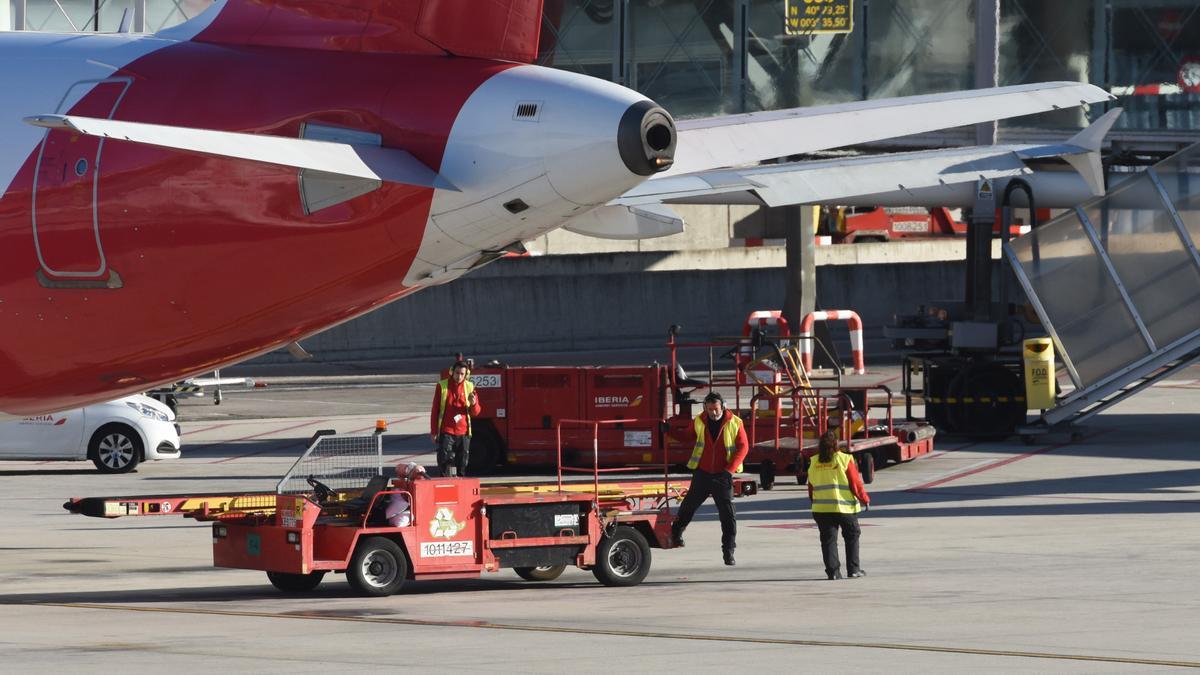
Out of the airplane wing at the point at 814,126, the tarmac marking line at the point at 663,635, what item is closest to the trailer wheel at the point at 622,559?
the tarmac marking line at the point at 663,635

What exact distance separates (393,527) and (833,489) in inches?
180

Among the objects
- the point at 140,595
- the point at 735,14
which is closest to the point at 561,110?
the point at 140,595

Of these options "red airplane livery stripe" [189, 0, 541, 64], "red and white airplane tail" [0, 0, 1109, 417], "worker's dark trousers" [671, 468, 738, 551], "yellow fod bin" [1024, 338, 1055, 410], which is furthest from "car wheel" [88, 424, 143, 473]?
"red airplane livery stripe" [189, 0, 541, 64]

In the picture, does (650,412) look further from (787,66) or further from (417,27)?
(787,66)

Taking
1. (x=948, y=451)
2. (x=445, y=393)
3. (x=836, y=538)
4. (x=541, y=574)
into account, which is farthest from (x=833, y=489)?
(x=948, y=451)

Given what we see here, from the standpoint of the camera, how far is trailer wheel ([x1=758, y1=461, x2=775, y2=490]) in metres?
26.9

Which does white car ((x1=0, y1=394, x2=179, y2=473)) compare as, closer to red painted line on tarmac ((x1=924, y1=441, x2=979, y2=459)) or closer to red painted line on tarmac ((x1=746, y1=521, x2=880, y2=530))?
red painted line on tarmac ((x1=746, y1=521, x2=880, y2=530))

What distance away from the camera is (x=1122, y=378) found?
3145 cm

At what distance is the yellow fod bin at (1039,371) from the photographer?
3125cm

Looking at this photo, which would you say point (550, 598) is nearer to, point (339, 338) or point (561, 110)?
point (561, 110)

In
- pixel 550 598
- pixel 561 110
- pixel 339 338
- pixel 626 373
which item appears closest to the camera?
pixel 561 110

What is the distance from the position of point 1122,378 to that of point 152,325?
20.8 metres

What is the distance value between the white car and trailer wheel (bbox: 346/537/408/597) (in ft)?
44.1

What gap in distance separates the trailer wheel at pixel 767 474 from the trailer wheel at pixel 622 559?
8.01m
